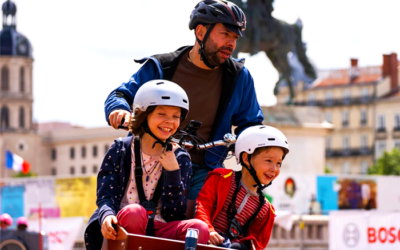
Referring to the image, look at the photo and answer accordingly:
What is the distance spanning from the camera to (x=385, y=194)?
3194 centimetres

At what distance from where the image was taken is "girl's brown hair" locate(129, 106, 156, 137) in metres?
6.13

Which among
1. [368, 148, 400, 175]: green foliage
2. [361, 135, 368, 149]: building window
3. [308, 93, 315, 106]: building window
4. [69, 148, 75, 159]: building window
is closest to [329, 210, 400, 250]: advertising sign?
[368, 148, 400, 175]: green foliage

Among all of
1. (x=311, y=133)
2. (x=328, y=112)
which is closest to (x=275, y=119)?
(x=311, y=133)

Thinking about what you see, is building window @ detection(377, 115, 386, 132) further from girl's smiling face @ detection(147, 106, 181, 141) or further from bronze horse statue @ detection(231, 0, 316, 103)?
girl's smiling face @ detection(147, 106, 181, 141)

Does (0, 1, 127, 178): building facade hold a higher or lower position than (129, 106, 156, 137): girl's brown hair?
higher

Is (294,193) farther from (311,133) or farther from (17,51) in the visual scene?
(17,51)

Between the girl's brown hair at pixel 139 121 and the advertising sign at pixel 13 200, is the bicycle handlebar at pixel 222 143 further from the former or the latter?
the advertising sign at pixel 13 200

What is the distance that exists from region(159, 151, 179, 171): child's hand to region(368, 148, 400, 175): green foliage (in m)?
83.3

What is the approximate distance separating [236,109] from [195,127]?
0.56 m

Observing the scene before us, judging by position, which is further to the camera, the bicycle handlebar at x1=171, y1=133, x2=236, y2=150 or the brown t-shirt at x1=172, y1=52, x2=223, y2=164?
the brown t-shirt at x1=172, y1=52, x2=223, y2=164

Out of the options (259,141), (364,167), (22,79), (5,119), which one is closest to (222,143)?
(259,141)

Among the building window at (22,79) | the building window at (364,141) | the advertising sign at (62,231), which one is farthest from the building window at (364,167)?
the advertising sign at (62,231)

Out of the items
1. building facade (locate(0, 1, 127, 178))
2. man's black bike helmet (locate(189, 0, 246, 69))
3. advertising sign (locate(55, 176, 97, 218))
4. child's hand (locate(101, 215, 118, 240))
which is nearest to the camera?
child's hand (locate(101, 215, 118, 240))

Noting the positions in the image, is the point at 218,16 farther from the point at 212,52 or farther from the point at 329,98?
Result: the point at 329,98
